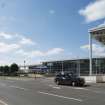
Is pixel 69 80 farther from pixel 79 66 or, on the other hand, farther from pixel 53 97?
pixel 79 66

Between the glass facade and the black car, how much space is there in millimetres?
56403

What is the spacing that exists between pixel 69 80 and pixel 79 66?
79.7 metres

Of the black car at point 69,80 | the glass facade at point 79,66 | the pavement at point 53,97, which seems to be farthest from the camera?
the glass facade at point 79,66

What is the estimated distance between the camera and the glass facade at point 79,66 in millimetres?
100450

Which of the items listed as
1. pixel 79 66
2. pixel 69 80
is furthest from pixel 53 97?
pixel 79 66

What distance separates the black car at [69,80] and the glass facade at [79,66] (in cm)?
5640

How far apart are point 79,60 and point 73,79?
77413mm

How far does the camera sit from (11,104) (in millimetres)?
14352

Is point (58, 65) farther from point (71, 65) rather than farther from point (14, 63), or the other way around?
point (14, 63)

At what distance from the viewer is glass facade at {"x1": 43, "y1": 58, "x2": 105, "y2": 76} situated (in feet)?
330

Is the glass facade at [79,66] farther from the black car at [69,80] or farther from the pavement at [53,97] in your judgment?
the pavement at [53,97]

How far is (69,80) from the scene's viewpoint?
31891 millimetres

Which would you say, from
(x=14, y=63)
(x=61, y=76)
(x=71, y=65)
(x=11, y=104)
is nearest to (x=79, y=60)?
(x=71, y=65)

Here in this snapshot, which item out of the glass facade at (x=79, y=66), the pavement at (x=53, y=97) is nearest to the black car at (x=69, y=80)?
the pavement at (x=53, y=97)
